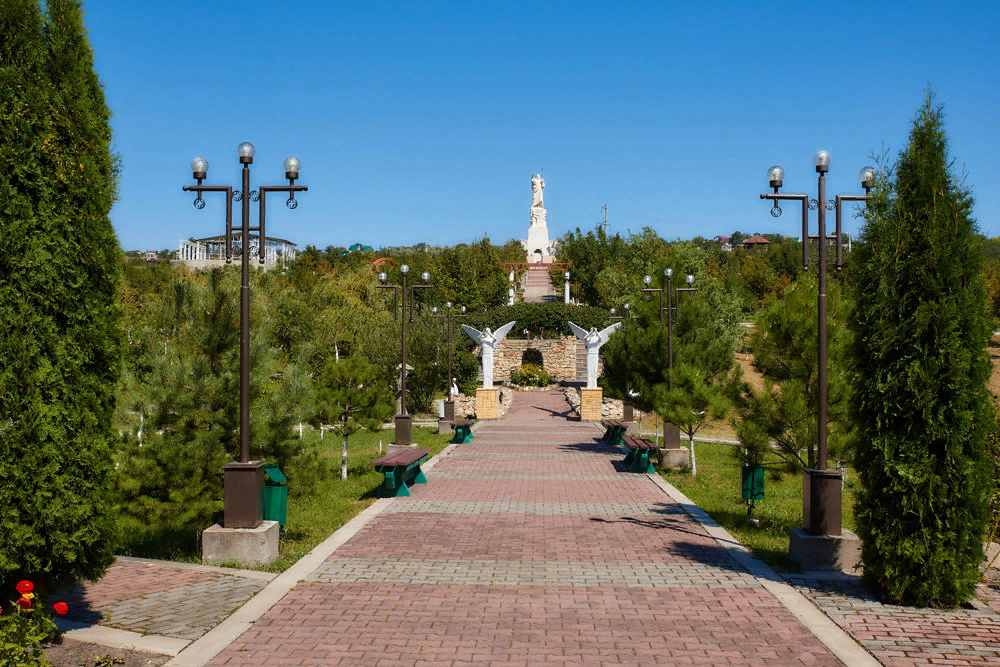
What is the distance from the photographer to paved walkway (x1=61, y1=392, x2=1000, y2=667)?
5.86m

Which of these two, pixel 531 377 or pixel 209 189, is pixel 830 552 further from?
pixel 531 377

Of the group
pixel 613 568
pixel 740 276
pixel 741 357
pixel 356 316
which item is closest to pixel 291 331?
pixel 356 316

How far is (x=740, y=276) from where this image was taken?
2901 inches

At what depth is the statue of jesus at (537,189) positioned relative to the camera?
294 ft

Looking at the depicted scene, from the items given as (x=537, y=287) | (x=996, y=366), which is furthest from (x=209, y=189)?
(x=537, y=287)

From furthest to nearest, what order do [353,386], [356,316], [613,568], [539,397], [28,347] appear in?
[539,397] → [356,316] → [353,386] → [613,568] → [28,347]

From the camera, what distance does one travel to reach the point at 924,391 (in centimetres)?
702

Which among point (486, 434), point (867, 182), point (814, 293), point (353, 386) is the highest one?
point (867, 182)

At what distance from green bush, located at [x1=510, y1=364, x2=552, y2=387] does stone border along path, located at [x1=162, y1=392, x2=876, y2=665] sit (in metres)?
36.3

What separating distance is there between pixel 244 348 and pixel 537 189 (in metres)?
83.3

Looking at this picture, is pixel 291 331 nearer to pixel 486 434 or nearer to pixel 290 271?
pixel 486 434

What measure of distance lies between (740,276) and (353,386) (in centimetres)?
6138

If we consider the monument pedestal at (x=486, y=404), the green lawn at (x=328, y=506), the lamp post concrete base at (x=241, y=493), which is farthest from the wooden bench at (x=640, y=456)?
the monument pedestal at (x=486, y=404)

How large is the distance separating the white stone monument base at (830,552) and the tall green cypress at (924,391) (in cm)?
88
